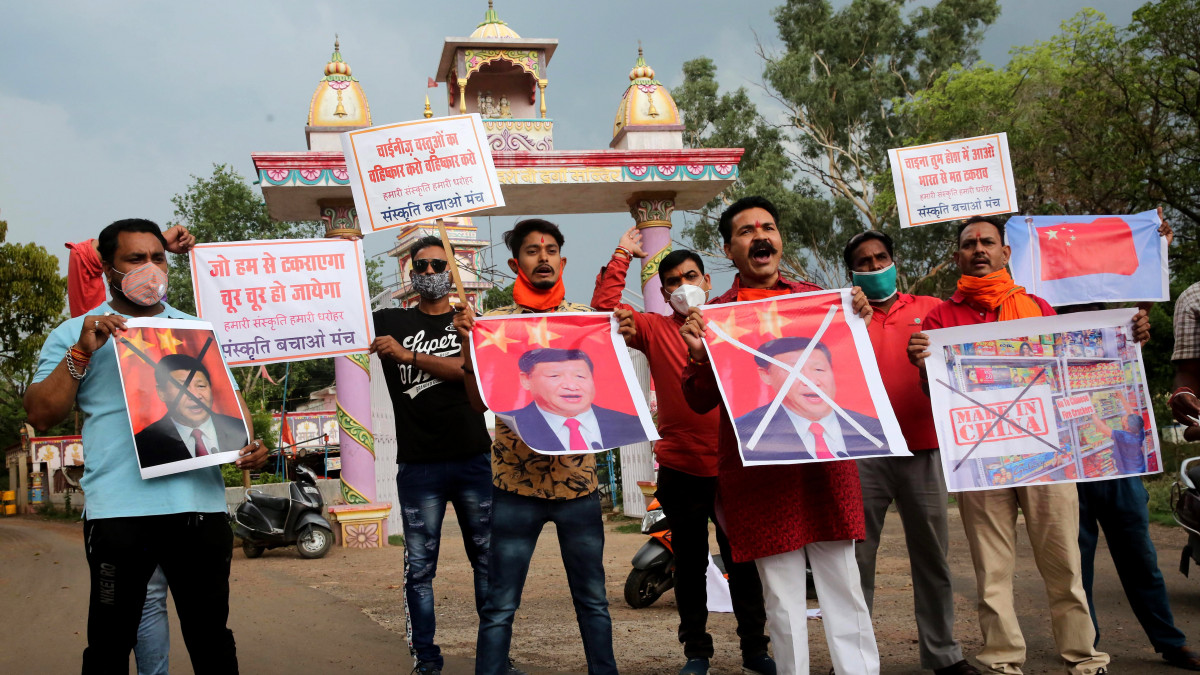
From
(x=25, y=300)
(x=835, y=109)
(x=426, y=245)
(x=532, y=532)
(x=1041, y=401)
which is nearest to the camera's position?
(x=532, y=532)

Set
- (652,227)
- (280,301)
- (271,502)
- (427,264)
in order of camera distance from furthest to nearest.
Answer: (652,227)
(271,502)
(280,301)
(427,264)

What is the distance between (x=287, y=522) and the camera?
10883 millimetres

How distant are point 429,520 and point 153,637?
1252mm

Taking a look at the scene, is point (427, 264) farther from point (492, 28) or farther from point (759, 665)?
point (492, 28)

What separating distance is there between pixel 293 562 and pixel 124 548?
792 centimetres

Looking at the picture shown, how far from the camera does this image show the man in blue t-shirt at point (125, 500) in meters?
3.06

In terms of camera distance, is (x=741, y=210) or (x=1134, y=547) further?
(x=1134, y=547)

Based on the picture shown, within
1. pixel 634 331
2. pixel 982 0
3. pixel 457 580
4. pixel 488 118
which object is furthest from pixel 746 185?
pixel 634 331

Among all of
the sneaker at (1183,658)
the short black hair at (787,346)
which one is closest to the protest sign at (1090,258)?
the sneaker at (1183,658)

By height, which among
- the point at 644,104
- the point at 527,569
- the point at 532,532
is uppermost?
the point at 644,104

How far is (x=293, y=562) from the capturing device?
10570 mm

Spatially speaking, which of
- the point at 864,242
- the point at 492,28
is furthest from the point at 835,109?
the point at 864,242

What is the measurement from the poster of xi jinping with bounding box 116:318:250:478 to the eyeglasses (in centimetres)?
130

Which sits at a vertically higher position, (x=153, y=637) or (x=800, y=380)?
(x=800, y=380)
